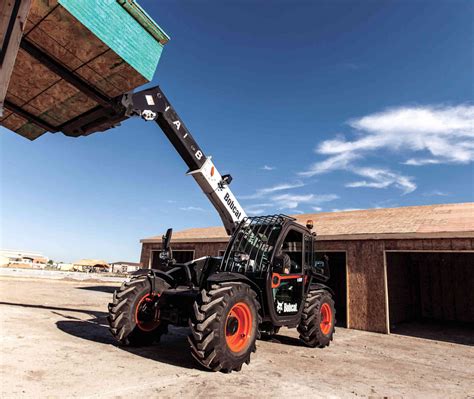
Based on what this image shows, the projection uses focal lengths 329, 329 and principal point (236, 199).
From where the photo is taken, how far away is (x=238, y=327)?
513 centimetres

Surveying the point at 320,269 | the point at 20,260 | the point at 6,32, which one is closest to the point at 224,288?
the point at 320,269

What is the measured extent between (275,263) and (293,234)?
1.27 meters

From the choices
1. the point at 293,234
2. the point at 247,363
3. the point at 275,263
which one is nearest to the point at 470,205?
the point at 293,234

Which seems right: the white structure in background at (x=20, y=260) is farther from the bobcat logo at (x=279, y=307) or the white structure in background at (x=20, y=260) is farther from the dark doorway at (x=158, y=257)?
the bobcat logo at (x=279, y=307)

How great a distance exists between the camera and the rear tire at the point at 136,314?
225 inches

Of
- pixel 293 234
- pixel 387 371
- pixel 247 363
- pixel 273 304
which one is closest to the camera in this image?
pixel 247 363

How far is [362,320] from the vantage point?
1030 cm

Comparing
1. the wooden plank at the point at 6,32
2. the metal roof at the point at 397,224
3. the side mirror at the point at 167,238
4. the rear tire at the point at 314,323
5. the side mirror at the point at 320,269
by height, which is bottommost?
the rear tire at the point at 314,323

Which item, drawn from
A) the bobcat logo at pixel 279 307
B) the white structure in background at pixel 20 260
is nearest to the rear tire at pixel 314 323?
the bobcat logo at pixel 279 307

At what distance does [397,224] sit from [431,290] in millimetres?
5972

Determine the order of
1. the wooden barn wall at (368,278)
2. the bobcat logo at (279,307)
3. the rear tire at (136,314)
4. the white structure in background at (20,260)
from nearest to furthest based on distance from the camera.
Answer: the rear tire at (136,314), the bobcat logo at (279,307), the wooden barn wall at (368,278), the white structure in background at (20,260)

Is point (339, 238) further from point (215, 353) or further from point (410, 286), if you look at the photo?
point (215, 353)

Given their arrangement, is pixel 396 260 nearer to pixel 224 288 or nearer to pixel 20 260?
pixel 224 288

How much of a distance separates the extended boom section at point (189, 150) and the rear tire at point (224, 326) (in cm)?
249
